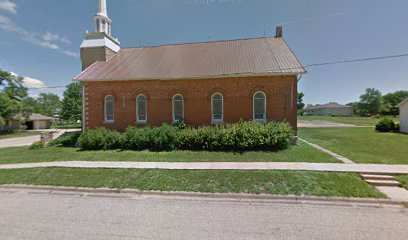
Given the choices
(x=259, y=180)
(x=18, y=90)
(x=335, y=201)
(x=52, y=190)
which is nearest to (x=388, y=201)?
(x=335, y=201)

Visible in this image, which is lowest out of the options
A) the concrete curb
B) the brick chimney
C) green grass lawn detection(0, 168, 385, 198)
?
the concrete curb

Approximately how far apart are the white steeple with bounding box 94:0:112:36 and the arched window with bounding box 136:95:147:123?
932 centimetres

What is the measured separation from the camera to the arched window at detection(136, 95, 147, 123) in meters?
14.9

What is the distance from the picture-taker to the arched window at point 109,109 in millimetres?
15266

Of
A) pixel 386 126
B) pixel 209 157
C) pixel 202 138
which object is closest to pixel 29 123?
pixel 202 138

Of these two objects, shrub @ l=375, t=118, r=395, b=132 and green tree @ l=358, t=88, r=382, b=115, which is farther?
green tree @ l=358, t=88, r=382, b=115

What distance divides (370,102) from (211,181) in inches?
4160

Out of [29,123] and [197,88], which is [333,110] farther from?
[29,123]

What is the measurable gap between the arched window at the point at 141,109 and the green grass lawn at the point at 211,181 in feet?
24.1

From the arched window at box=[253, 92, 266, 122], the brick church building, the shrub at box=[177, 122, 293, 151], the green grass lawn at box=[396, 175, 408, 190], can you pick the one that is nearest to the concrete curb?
the green grass lawn at box=[396, 175, 408, 190]

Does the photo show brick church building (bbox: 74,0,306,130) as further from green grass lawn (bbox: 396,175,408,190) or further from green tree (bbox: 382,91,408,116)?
green tree (bbox: 382,91,408,116)

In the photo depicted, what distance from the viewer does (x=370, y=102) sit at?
3292 inches

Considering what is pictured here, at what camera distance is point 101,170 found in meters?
7.85

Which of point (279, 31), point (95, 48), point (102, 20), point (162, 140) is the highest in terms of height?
point (102, 20)
